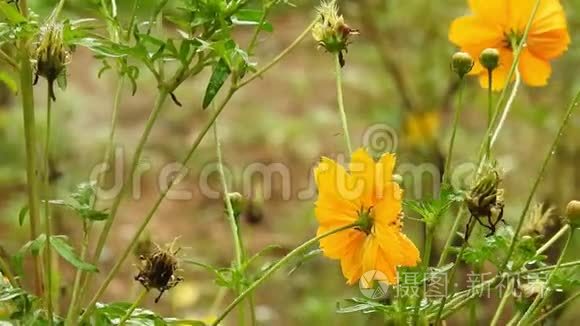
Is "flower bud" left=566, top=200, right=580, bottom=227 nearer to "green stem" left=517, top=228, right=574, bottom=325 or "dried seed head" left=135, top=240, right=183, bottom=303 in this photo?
"green stem" left=517, top=228, right=574, bottom=325

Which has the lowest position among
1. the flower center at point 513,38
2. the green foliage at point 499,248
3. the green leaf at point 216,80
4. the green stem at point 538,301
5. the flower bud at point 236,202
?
the green stem at point 538,301

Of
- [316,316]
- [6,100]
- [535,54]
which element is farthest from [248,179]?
[6,100]

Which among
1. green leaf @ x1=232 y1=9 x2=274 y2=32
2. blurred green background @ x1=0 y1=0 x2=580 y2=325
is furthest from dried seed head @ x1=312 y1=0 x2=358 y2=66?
blurred green background @ x1=0 y1=0 x2=580 y2=325

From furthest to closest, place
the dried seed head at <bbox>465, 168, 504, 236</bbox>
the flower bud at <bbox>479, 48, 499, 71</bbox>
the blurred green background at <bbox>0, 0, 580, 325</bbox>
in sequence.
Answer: the blurred green background at <bbox>0, 0, 580, 325</bbox>, the flower bud at <bbox>479, 48, 499, 71</bbox>, the dried seed head at <bbox>465, 168, 504, 236</bbox>

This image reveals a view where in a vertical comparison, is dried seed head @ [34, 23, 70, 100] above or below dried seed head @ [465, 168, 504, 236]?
above

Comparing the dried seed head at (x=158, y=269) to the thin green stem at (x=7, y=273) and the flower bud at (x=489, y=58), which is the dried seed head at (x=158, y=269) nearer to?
the thin green stem at (x=7, y=273)

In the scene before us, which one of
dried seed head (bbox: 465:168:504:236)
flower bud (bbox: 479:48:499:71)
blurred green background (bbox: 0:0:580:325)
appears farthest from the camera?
blurred green background (bbox: 0:0:580:325)

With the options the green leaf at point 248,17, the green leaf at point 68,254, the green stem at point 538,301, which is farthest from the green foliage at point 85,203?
the green stem at point 538,301
